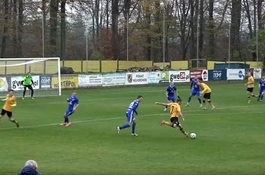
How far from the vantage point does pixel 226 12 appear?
8244 cm

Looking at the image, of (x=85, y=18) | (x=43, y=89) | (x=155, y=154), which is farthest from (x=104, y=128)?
(x=85, y=18)

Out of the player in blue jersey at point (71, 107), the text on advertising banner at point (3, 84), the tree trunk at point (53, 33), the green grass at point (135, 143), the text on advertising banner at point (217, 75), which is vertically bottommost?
the green grass at point (135, 143)

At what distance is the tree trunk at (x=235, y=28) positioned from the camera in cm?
7947

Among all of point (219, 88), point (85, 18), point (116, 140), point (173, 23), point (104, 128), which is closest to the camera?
point (116, 140)

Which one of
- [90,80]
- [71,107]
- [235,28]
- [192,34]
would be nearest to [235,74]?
[90,80]

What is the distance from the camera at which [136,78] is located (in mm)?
54125

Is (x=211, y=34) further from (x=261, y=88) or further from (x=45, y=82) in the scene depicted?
(x=261, y=88)

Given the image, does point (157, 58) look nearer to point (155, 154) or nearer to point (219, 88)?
point (219, 88)

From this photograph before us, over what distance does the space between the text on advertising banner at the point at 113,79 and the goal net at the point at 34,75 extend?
6808 millimetres

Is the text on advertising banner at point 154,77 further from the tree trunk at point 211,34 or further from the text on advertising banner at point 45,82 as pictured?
the tree trunk at point 211,34

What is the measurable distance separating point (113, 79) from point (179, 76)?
316 inches

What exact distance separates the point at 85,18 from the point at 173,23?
84.5ft

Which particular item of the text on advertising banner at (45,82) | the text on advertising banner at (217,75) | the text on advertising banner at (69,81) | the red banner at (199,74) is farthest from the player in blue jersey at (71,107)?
the text on advertising banner at (217,75)

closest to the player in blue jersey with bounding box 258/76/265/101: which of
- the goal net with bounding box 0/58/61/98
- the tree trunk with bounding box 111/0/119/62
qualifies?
the goal net with bounding box 0/58/61/98
